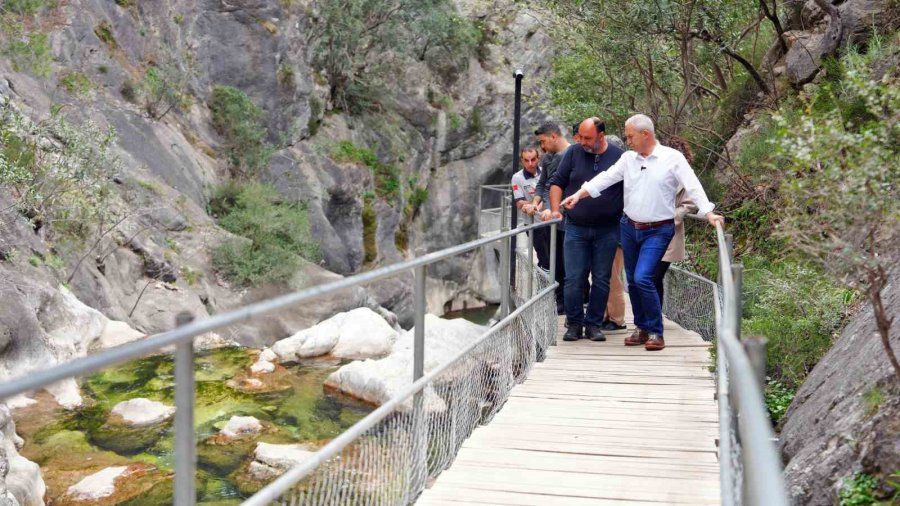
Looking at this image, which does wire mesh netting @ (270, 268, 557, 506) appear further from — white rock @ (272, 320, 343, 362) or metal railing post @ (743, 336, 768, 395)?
white rock @ (272, 320, 343, 362)

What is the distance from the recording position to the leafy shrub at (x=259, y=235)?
63.5ft

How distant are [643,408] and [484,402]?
3.63 ft

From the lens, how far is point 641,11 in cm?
1319

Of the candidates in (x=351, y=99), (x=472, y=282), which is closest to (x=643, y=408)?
(x=351, y=99)

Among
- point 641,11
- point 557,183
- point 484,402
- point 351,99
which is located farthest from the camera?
point 351,99

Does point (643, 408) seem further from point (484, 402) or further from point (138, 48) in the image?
point (138, 48)

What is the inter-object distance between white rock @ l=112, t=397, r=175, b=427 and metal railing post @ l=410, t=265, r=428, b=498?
6776 mm

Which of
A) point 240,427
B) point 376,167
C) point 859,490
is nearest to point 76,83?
point 240,427

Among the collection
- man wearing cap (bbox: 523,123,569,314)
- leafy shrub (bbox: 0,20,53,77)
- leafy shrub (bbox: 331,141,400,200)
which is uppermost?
leafy shrub (bbox: 0,20,53,77)

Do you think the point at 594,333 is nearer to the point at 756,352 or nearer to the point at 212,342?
the point at 756,352

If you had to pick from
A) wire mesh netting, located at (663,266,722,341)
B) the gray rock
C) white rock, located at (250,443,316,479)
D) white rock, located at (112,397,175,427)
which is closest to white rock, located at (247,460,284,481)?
white rock, located at (250,443,316,479)

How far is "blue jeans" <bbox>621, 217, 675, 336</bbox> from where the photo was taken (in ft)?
23.0

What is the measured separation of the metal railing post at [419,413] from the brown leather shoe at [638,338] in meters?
4.00

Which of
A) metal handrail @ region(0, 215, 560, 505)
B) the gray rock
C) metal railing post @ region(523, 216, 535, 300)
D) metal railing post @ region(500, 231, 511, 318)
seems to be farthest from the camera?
metal railing post @ region(523, 216, 535, 300)
